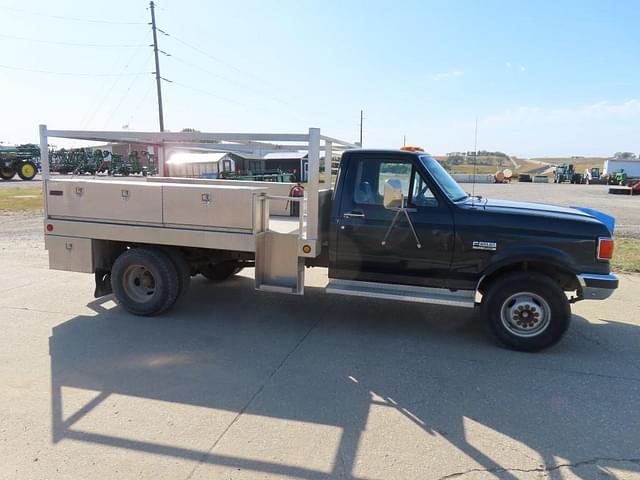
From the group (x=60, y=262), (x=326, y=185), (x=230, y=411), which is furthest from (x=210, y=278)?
(x=230, y=411)

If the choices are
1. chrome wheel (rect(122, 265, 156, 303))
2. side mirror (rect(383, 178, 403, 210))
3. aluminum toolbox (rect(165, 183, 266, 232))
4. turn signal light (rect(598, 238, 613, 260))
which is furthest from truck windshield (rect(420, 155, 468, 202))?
chrome wheel (rect(122, 265, 156, 303))

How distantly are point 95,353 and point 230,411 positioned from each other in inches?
74.3

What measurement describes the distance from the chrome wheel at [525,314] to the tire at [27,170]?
3970 centimetres

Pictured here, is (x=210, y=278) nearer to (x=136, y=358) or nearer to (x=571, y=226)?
(x=136, y=358)

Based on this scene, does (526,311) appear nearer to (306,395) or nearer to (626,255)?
(306,395)

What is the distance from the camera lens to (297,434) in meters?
3.34

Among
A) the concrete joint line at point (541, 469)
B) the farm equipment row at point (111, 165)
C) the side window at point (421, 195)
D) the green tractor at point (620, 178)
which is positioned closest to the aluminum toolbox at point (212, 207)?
the side window at point (421, 195)

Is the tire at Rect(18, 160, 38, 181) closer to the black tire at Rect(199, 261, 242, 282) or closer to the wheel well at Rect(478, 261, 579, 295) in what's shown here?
the black tire at Rect(199, 261, 242, 282)

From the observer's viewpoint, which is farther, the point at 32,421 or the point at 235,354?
the point at 235,354

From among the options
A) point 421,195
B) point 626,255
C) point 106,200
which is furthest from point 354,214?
point 626,255

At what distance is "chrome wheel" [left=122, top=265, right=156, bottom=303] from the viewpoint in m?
5.87

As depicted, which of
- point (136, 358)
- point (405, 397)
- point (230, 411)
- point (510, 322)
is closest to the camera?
point (230, 411)

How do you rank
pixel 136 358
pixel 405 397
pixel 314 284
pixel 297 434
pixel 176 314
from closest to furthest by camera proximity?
pixel 297 434
pixel 405 397
pixel 136 358
pixel 176 314
pixel 314 284

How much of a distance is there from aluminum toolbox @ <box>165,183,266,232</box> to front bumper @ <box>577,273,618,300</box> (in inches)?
134
